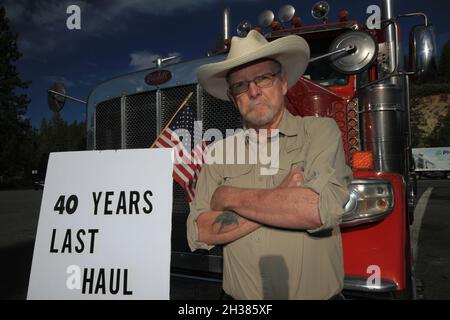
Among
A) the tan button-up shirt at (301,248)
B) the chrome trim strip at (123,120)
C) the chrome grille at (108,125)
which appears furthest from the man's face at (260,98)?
the chrome grille at (108,125)

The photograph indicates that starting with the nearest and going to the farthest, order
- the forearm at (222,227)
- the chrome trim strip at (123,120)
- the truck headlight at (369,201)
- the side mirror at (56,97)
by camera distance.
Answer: the forearm at (222,227)
the truck headlight at (369,201)
the chrome trim strip at (123,120)
the side mirror at (56,97)

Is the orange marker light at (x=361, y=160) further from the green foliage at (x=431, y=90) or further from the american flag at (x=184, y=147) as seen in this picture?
the green foliage at (x=431, y=90)

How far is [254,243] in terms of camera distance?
1.64 m

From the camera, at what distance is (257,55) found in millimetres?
1729

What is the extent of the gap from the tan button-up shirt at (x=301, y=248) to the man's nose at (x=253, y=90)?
0.31 meters

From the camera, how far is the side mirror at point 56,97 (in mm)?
3923

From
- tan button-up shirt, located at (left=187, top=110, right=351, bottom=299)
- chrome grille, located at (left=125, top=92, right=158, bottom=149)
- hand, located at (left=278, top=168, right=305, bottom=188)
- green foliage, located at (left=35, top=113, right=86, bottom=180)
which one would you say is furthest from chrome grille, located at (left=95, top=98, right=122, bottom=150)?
green foliage, located at (left=35, top=113, right=86, bottom=180)

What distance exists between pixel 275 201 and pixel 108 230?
846mm

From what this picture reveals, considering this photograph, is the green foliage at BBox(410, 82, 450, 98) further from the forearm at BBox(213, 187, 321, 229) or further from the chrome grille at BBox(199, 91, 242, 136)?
the forearm at BBox(213, 187, 321, 229)

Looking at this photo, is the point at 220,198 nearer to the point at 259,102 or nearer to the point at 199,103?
the point at 259,102

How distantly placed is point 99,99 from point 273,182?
2.56m

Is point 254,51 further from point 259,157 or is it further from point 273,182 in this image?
point 273,182
